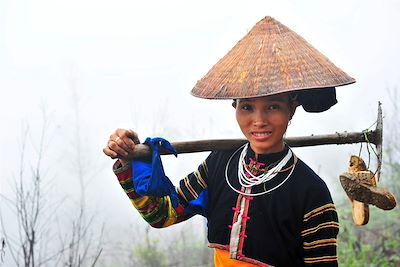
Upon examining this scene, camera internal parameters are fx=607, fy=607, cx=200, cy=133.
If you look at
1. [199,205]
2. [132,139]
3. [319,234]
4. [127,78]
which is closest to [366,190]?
[319,234]

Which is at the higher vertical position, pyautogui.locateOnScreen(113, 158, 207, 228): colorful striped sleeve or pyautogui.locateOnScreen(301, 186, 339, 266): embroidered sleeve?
pyautogui.locateOnScreen(113, 158, 207, 228): colorful striped sleeve

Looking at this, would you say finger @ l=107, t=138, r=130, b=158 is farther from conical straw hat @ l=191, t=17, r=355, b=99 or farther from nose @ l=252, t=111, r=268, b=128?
nose @ l=252, t=111, r=268, b=128

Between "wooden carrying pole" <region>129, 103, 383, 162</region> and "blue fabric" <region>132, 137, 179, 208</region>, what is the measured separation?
0.07 feet

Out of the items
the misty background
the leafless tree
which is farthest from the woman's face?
the misty background

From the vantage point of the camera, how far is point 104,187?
371 inches

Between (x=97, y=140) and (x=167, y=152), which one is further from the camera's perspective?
(x=97, y=140)

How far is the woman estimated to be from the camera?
1836mm

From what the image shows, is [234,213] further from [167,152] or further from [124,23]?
[124,23]

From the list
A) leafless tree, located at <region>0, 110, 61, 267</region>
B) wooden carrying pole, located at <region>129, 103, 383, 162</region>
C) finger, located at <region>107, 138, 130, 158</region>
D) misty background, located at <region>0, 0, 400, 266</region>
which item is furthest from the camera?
misty background, located at <region>0, 0, 400, 266</region>

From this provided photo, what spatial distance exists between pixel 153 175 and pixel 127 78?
7.93 metres

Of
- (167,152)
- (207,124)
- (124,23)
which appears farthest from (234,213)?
(124,23)

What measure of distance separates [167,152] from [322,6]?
835 cm

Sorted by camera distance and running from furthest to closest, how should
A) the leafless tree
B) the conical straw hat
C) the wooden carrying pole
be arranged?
the leafless tree, the wooden carrying pole, the conical straw hat

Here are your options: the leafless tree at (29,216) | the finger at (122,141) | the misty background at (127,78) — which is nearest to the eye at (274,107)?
the finger at (122,141)
